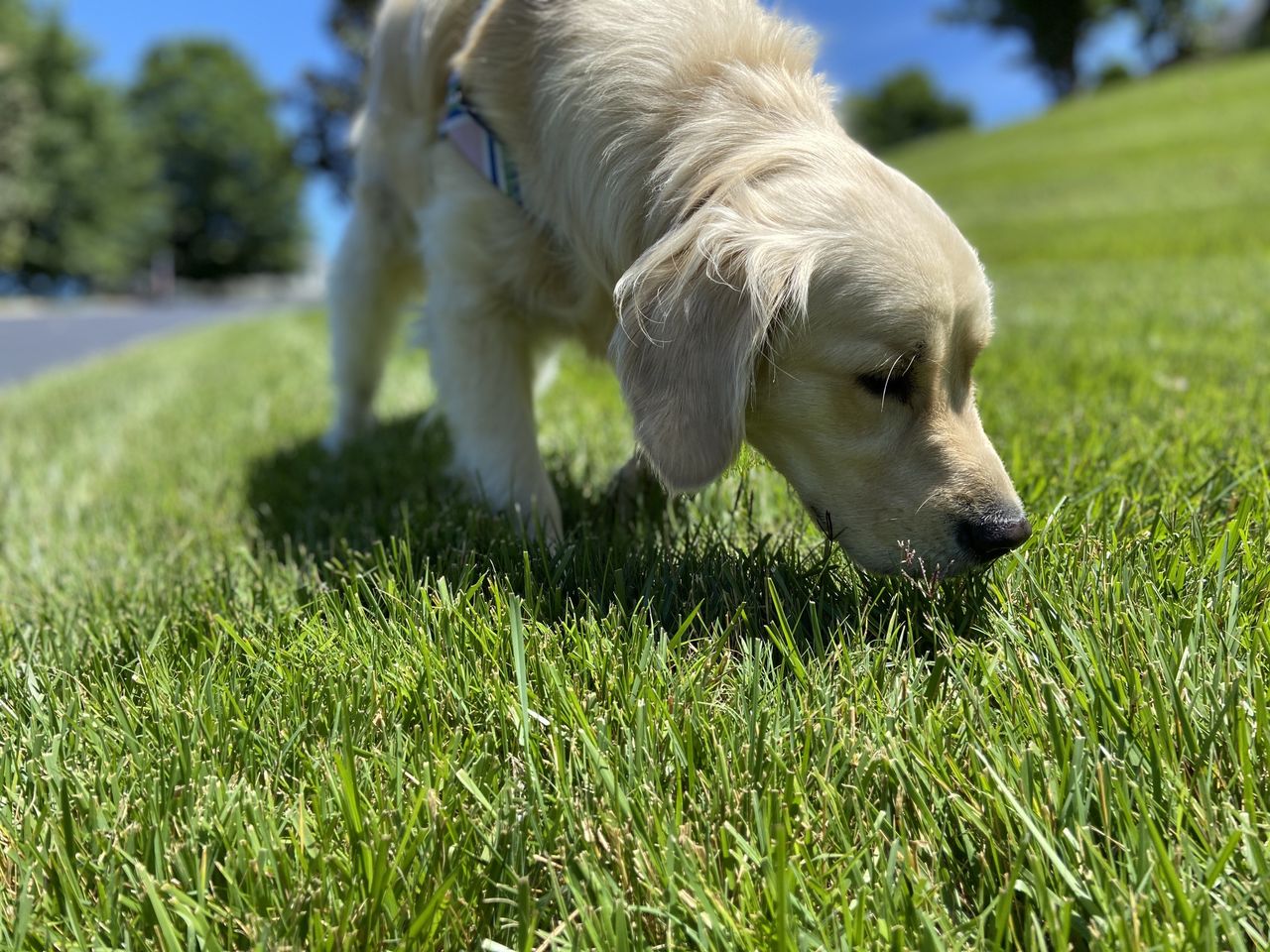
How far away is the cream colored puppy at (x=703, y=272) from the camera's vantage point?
1.73 m

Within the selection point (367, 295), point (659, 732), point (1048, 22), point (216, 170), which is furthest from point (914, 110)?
point (659, 732)

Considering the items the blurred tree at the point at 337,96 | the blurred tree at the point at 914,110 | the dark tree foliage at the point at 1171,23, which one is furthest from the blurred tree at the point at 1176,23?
the blurred tree at the point at 337,96

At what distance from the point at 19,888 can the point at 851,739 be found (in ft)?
3.48

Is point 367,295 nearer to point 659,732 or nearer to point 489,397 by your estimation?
point 489,397

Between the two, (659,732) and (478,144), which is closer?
(659,732)

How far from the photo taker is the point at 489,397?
2.51 m

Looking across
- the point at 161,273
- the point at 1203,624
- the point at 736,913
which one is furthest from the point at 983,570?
the point at 161,273

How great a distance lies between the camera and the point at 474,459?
2.53m

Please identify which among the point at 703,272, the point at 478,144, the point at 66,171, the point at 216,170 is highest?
the point at 478,144

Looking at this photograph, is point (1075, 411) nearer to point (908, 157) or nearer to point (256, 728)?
point (256, 728)

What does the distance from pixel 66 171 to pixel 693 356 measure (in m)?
47.9

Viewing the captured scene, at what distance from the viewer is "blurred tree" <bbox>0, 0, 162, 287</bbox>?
3734cm

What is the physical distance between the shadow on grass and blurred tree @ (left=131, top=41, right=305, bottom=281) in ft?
189

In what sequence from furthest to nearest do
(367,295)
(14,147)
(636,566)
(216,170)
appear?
(216,170)
(14,147)
(367,295)
(636,566)
